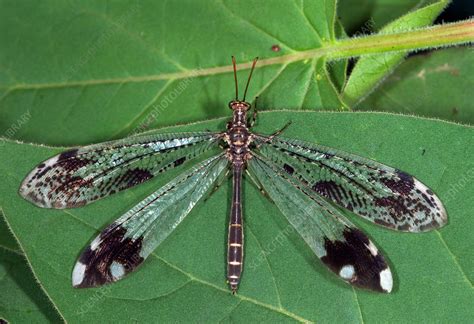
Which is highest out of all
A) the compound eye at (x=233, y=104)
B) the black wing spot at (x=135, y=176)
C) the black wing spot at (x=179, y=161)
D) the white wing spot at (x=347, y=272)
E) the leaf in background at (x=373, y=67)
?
the leaf in background at (x=373, y=67)

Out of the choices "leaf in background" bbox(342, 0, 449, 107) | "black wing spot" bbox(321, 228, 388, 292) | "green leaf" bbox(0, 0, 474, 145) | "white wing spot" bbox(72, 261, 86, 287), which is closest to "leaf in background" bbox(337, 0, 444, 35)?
"green leaf" bbox(0, 0, 474, 145)

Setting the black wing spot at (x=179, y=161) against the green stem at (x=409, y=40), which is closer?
the black wing spot at (x=179, y=161)

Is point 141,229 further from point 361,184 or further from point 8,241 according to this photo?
point 361,184

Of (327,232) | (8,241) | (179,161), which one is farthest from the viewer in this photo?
(8,241)

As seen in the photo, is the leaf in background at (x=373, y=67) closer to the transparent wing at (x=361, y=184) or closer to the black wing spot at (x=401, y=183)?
the transparent wing at (x=361, y=184)

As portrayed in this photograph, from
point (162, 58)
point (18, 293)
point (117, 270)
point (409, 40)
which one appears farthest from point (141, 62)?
point (409, 40)

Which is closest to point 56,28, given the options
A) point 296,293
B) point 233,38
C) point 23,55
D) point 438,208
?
point 23,55

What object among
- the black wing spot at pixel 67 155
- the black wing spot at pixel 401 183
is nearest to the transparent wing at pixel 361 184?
the black wing spot at pixel 401 183
